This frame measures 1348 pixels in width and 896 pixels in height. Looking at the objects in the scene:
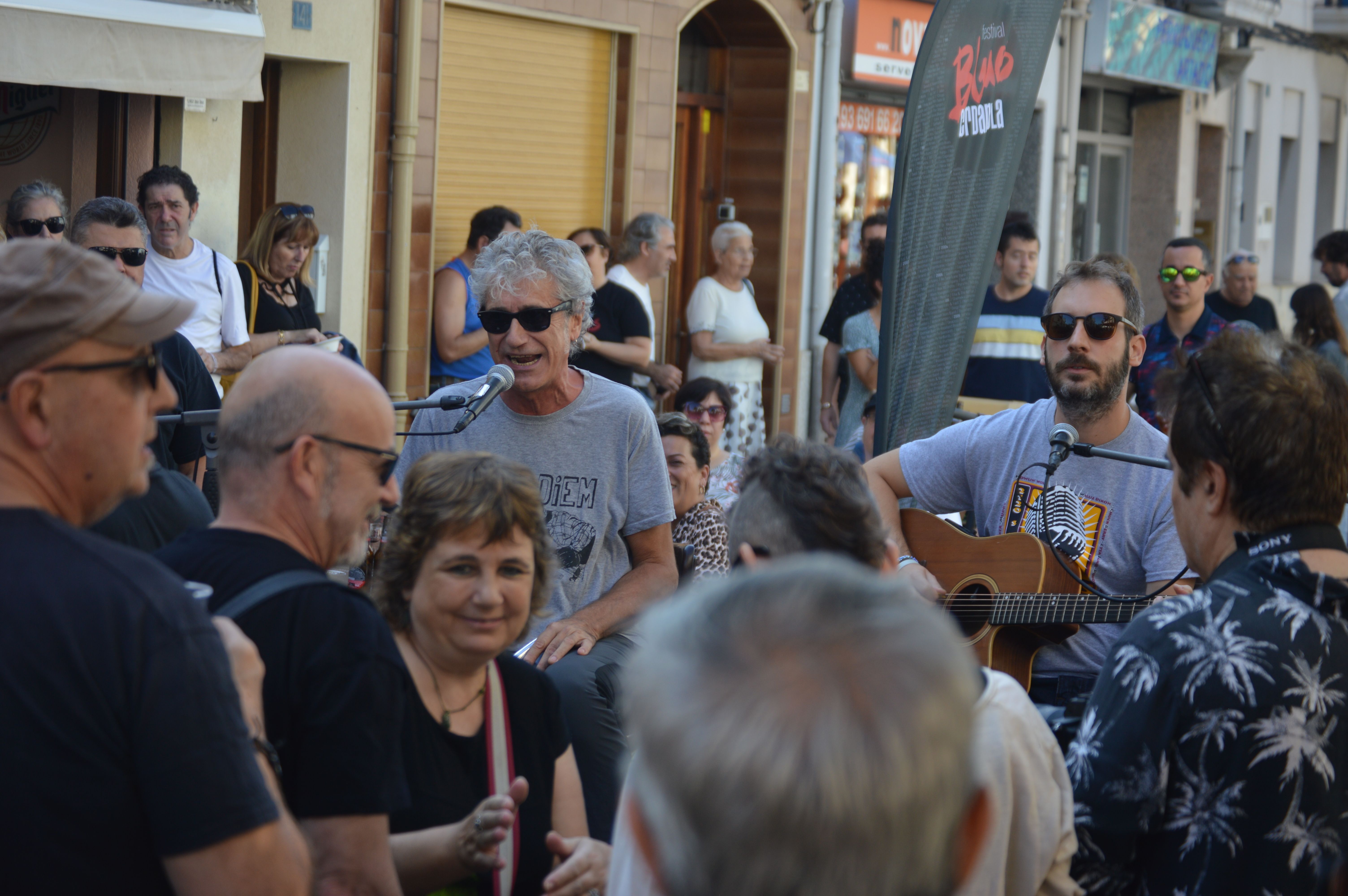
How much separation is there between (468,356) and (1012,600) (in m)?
4.72

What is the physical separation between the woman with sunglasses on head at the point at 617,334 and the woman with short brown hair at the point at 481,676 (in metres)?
5.18

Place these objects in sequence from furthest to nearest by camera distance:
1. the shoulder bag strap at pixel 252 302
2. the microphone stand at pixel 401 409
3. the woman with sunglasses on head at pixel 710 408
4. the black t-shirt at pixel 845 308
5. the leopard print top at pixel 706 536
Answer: the black t-shirt at pixel 845 308 → the woman with sunglasses on head at pixel 710 408 → the shoulder bag strap at pixel 252 302 → the leopard print top at pixel 706 536 → the microphone stand at pixel 401 409

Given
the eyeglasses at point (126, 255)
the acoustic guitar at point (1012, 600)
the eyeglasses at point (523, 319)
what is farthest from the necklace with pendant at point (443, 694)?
the eyeglasses at point (126, 255)

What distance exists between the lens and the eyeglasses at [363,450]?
2.25m

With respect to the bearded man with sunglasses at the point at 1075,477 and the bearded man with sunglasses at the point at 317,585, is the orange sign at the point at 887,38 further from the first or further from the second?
the bearded man with sunglasses at the point at 317,585

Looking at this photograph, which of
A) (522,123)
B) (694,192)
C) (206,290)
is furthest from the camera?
(694,192)

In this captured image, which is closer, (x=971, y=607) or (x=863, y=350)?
(x=971, y=607)

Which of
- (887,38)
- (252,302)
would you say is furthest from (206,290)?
(887,38)

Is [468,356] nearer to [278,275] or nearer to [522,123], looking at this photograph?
[278,275]

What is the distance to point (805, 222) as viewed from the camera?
11.7m

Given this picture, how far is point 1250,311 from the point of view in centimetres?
1037

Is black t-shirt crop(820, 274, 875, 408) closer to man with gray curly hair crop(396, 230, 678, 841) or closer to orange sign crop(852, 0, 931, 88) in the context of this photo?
orange sign crop(852, 0, 931, 88)

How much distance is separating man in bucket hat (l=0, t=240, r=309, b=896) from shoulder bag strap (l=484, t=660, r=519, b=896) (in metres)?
0.96

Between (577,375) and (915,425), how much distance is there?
1.21 metres
